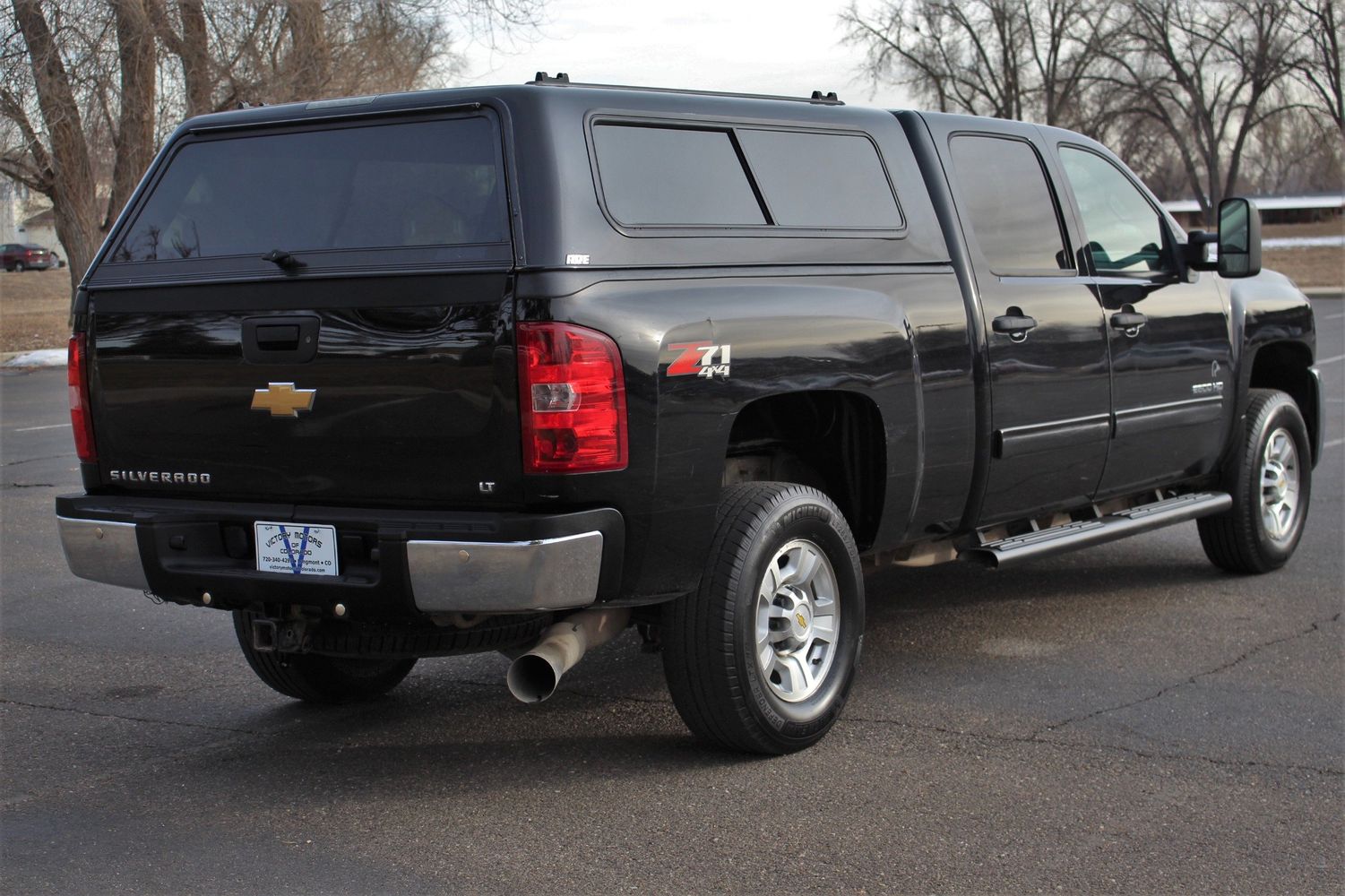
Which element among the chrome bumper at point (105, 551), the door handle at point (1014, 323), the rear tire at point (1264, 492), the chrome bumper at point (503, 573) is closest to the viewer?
the chrome bumper at point (503, 573)

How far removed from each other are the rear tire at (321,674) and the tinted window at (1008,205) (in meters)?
2.69

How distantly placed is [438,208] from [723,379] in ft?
3.12

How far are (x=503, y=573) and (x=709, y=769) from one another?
3.43ft

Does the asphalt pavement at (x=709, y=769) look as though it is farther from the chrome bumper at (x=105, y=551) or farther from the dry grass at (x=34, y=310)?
the dry grass at (x=34, y=310)

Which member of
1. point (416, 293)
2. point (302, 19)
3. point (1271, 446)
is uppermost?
point (302, 19)

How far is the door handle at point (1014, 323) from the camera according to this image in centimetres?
538

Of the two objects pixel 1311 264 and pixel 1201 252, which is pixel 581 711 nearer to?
pixel 1201 252

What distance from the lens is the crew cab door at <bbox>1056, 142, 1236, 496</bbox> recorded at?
6.05 metres

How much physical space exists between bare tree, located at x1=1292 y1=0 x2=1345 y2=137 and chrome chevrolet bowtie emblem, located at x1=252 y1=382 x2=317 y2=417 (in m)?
56.7

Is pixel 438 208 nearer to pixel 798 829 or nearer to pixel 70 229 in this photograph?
pixel 798 829


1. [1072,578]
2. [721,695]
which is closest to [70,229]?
[1072,578]

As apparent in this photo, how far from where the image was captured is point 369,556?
13.3 ft

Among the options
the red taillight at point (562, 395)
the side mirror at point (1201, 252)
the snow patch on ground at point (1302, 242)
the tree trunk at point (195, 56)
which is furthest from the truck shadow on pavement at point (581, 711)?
the snow patch on ground at point (1302, 242)

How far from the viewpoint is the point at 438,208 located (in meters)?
4.16
